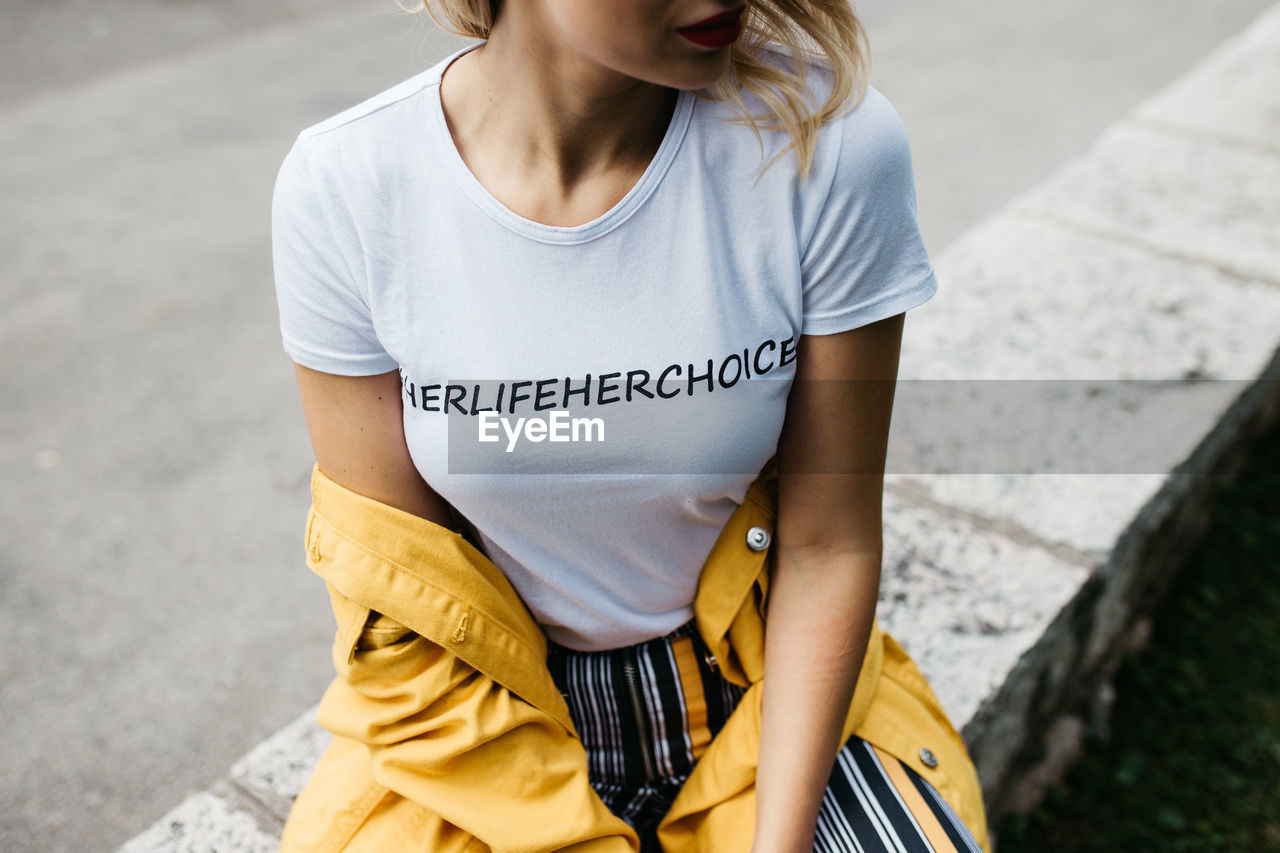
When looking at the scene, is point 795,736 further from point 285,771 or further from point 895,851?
point 285,771

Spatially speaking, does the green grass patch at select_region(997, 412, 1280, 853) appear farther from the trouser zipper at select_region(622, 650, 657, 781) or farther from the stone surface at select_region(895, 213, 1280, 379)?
the trouser zipper at select_region(622, 650, 657, 781)

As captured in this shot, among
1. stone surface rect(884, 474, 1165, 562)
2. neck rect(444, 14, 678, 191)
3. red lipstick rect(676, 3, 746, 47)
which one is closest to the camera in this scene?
red lipstick rect(676, 3, 746, 47)

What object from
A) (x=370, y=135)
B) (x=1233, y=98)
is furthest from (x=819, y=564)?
(x=1233, y=98)

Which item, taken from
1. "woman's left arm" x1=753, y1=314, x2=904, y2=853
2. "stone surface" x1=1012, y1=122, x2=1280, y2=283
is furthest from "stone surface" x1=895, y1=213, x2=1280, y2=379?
"woman's left arm" x1=753, y1=314, x2=904, y2=853

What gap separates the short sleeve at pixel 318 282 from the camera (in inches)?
49.0

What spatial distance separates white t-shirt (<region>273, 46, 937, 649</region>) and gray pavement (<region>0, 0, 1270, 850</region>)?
0.33 meters

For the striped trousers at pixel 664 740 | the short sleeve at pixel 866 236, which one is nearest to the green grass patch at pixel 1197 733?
the striped trousers at pixel 664 740

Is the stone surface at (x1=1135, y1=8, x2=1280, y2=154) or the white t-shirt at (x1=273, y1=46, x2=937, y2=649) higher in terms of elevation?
the white t-shirt at (x1=273, y1=46, x2=937, y2=649)

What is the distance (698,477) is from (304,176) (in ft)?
1.94

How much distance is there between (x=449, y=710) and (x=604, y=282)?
563 millimetres

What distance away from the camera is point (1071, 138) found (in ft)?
17.9

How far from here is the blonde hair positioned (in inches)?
49.3

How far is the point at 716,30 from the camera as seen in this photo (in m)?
1.17

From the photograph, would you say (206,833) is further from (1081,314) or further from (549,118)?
(1081,314)
